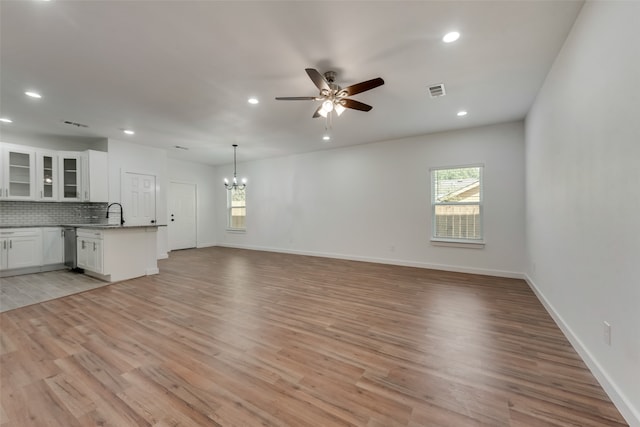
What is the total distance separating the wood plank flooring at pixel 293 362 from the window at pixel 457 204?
5.21ft

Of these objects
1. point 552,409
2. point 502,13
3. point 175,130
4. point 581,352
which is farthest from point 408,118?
point 175,130

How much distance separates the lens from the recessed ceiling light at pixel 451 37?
7.80 feet

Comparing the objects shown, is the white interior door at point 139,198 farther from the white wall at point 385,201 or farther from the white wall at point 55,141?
the white wall at point 385,201

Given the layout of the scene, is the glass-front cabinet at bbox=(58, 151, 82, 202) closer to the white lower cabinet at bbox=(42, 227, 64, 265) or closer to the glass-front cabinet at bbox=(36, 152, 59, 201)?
the glass-front cabinet at bbox=(36, 152, 59, 201)

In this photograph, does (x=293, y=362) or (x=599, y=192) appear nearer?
(x=599, y=192)

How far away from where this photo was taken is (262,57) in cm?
274

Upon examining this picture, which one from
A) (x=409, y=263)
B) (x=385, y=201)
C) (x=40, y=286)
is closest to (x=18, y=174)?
(x=40, y=286)

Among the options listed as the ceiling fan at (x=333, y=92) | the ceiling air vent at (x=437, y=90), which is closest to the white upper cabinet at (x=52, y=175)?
the ceiling fan at (x=333, y=92)

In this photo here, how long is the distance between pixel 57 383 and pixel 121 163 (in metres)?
5.51

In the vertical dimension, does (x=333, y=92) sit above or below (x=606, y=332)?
above

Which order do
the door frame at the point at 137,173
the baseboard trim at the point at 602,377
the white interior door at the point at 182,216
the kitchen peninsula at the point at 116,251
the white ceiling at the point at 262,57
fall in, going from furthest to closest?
the white interior door at the point at 182,216 < the door frame at the point at 137,173 < the kitchen peninsula at the point at 116,251 < the white ceiling at the point at 262,57 < the baseboard trim at the point at 602,377

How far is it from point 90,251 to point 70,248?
50.2 inches

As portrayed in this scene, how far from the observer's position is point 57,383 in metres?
1.84

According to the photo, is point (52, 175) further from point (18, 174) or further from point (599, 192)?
point (599, 192)
